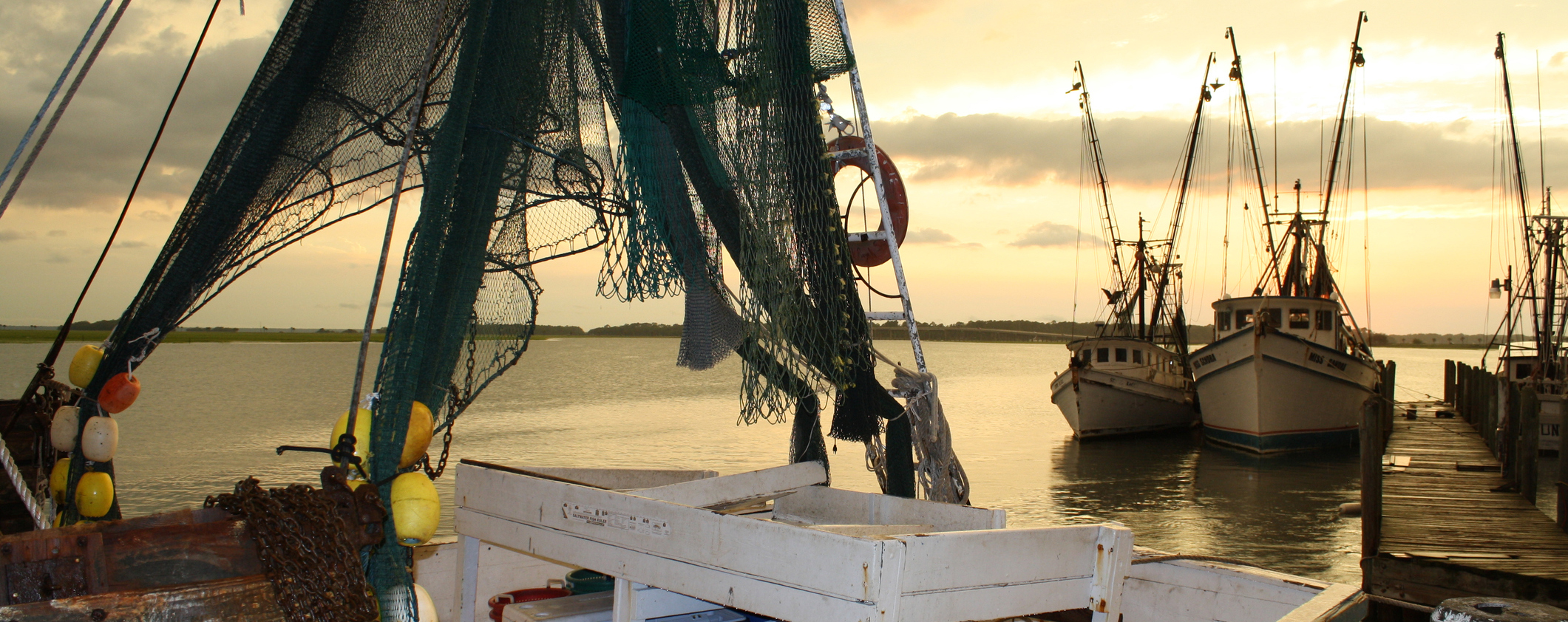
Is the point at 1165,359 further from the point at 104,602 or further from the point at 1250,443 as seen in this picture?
the point at 104,602

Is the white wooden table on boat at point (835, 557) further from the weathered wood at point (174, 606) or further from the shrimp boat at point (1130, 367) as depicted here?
the shrimp boat at point (1130, 367)

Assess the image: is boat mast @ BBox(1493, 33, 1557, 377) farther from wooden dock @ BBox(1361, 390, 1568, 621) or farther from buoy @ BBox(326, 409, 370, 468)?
buoy @ BBox(326, 409, 370, 468)

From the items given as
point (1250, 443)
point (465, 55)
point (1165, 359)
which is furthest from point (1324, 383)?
point (465, 55)

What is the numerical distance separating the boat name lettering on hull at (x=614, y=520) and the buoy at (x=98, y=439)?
2.04 m

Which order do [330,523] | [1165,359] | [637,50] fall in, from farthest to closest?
[1165,359], [637,50], [330,523]

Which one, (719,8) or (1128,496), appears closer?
(719,8)

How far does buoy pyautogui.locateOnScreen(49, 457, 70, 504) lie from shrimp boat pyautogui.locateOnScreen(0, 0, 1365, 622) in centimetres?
3

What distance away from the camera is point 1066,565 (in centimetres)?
317

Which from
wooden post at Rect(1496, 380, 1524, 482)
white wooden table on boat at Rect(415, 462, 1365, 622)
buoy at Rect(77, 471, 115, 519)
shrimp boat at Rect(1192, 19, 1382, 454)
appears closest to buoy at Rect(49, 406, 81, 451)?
buoy at Rect(77, 471, 115, 519)

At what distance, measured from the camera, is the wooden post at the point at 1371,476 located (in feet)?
29.7

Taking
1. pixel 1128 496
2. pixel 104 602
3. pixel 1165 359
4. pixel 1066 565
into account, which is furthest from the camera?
pixel 1165 359

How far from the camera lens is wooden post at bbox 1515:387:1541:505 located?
11734 mm

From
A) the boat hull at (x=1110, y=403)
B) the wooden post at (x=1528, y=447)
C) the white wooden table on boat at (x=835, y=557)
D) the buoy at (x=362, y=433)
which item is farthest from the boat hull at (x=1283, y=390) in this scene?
the buoy at (x=362, y=433)

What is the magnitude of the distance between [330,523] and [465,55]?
194 centimetres
